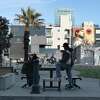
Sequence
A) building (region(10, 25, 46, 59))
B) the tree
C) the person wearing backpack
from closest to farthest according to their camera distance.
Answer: the person wearing backpack → the tree → building (region(10, 25, 46, 59))

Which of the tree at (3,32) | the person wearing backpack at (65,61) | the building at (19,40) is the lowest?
the person wearing backpack at (65,61)

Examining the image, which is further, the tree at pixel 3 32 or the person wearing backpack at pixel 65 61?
the tree at pixel 3 32

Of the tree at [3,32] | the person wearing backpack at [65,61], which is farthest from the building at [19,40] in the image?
the person wearing backpack at [65,61]

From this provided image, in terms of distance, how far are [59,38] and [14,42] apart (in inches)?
1338

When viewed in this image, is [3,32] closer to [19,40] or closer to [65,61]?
[65,61]

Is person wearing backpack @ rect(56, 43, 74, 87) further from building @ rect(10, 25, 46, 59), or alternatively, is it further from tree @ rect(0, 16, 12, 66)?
building @ rect(10, 25, 46, 59)

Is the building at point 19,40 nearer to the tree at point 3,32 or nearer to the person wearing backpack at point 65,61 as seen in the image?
the tree at point 3,32

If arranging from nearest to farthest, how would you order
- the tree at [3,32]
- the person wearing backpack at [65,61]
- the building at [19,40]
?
the person wearing backpack at [65,61]
the tree at [3,32]
the building at [19,40]

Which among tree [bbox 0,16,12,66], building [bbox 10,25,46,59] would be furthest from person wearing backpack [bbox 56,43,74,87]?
building [bbox 10,25,46,59]

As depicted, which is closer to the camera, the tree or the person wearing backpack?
the person wearing backpack

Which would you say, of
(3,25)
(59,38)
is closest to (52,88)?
(3,25)

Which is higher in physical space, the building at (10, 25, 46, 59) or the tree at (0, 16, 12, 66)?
the building at (10, 25, 46, 59)

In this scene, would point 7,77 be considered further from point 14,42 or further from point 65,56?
point 14,42

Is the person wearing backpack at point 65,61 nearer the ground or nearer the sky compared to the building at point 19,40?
nearer the ground
